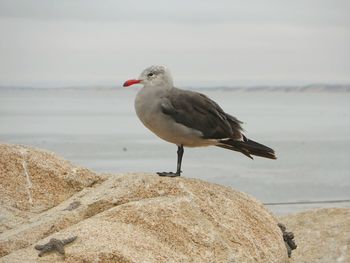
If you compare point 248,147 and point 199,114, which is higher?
point 199,114

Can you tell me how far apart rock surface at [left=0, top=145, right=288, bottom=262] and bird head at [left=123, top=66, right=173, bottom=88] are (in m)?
0.87

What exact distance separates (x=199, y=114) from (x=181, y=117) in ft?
0.75

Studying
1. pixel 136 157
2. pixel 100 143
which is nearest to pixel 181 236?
pixel 136 157

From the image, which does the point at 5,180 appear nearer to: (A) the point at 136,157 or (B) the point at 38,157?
(B) the point at 38,157

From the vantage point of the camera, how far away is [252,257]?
720cm

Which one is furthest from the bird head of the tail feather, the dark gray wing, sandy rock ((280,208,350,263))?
sandy rock ((280,208,350,263))

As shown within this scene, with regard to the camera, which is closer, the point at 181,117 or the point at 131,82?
the point at 181,117

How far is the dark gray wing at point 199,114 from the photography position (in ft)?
26.1

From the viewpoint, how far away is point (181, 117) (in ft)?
26.2

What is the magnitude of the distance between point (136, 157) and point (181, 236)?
1607cm

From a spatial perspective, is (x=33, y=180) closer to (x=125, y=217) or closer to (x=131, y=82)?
(x=131, y=82)

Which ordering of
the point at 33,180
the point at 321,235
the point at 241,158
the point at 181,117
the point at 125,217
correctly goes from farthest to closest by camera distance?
the point at 241,158 → the point at 321,235 → the point at 33,180 → the point at 181,117 → the point at 125,217

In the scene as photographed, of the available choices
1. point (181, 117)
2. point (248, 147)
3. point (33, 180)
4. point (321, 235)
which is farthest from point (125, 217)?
point (321, 235)

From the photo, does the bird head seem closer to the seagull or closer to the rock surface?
the seagull
